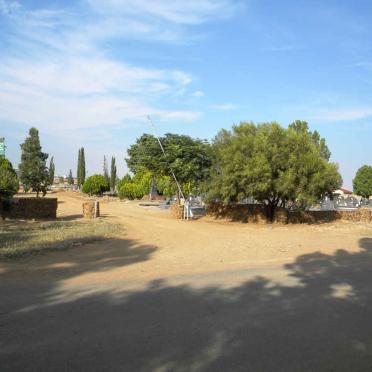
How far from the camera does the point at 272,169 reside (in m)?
26.0

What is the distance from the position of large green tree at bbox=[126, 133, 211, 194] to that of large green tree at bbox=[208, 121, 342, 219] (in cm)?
193

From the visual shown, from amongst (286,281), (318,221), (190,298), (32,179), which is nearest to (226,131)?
(318,221)

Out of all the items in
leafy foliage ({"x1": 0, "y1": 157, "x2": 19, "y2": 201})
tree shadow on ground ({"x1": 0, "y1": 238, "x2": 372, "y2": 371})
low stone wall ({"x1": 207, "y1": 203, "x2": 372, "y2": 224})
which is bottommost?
tree shadow on ground ({"x1": 0, "y1": 238, "x2": 372, "y2": 371})

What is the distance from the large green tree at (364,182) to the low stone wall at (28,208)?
6478 centimetres

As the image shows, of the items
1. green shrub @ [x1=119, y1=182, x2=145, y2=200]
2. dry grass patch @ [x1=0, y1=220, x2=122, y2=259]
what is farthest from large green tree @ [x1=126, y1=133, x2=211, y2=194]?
green shrub @ [x1=119, y1=182, x2=145, y2=200]

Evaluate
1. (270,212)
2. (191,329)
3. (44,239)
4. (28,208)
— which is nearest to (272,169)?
(270,212)

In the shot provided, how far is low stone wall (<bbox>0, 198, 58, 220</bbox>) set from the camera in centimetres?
2465

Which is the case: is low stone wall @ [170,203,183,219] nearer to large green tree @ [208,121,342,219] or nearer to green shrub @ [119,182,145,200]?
large green tree @ [208,121,342,219]

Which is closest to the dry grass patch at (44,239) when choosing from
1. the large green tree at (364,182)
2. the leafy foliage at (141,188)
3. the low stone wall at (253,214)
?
the low stone wall at (253,214)

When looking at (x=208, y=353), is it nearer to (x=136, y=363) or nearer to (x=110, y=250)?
(x=136, y=363)

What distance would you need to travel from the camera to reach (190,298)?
7.81 meters

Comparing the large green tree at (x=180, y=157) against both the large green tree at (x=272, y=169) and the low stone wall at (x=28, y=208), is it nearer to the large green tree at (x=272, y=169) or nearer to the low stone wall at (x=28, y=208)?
the large green tree at (x=272, y=169)

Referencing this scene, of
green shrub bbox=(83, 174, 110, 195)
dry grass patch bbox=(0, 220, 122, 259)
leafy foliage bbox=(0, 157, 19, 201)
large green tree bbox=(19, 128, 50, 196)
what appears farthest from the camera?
green shrub bbox=(83, 174, 110, 195)

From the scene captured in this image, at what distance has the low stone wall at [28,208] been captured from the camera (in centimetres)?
2465
